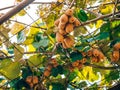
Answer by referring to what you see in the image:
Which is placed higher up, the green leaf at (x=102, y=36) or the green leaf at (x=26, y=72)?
the green leaf at (x=102, y=36)

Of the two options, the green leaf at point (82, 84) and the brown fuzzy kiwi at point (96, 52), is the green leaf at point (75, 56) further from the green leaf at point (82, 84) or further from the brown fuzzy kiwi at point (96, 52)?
the green leaf at point (82, 84)

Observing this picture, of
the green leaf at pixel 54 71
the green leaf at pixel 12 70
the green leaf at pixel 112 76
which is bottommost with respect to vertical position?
the green leaf at pixel 112 76

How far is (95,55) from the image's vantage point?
1539 mm

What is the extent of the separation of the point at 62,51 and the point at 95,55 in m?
0.21

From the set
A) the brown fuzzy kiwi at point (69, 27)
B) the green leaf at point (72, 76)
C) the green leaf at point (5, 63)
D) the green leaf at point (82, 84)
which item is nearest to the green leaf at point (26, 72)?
the green leaf at point (5, 63)

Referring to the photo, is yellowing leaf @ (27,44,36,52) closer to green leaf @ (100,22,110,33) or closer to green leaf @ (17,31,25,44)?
green leaf @ (17,31,25,44)

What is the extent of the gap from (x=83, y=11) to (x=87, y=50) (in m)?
0.22

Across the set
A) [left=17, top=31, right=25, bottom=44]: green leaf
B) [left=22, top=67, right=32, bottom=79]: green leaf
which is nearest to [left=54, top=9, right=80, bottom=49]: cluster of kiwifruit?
[left=17, top=31, right=25, bottom=44]: green leaf

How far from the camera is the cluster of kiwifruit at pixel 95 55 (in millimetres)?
1528

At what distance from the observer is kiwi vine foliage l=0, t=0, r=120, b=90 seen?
156 cm

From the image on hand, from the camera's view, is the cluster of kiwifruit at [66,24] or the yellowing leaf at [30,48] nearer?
the cluster of kiwifruit at [66,24]

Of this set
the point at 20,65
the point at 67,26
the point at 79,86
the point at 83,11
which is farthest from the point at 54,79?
the point at 67,26

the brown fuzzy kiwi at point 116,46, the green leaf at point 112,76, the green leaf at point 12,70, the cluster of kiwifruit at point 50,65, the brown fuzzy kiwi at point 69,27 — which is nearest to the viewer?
the brown fuzzy kiwi at point 69,27

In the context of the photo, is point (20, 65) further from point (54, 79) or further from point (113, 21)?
point (113, 21)
